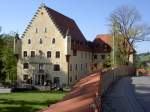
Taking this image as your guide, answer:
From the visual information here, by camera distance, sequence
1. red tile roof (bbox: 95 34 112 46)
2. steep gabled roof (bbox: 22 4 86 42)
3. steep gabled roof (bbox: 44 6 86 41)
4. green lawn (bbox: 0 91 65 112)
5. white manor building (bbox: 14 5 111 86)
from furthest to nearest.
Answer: red tile roof (bbox: 95 34 112 46)
steep gabled roof (bbox: 44 6 86 41)
steep gabled roof (bbox: 22 4 86 42)
white manor building (bbox: 14 5 111 86)
green lawn (bbox: 0 91 65 112)

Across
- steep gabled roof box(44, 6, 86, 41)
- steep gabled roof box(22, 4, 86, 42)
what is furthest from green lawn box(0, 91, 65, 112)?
steep gabled roof box(44, 6, 86, 41)

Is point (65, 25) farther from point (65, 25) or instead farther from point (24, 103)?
point (24, 103)

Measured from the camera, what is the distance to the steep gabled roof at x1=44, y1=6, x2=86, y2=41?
270ft

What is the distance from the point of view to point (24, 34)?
84.1m

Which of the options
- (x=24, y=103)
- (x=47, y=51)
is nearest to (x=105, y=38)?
(x=47, y=51)

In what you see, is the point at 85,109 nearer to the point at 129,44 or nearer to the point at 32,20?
the point at 32,20

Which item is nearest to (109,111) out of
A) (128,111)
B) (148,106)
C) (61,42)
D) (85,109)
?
(128,111)

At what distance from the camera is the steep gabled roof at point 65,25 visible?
270 ft

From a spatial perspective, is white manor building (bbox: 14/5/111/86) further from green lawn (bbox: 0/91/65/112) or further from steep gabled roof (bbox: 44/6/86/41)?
green lawn (bbox: 0/91/65/112)

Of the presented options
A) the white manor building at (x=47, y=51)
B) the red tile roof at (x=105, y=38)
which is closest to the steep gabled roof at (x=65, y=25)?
the white manor building at (x=47, y=51)

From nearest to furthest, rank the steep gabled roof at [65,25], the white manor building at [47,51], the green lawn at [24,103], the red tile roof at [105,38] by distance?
1. the green lawn at [24,103]
2. the white manor building at [47,51]
3. the steep gabled roof at [65,25]
4. the red tile roof at [105,38]

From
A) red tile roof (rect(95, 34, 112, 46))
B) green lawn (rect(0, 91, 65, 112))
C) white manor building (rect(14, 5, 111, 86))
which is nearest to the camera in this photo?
green lawn (rect(0, 91, 65, 112))

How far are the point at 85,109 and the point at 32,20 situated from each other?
73072 millimetres

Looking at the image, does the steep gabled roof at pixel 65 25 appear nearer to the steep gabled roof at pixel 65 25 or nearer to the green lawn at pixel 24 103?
the steep gabled roof at pixel 65 25
